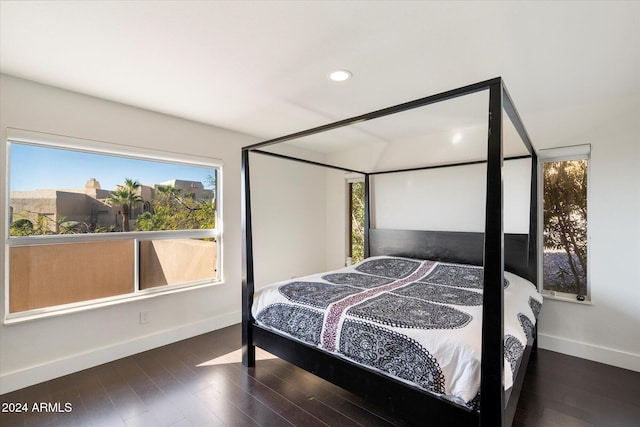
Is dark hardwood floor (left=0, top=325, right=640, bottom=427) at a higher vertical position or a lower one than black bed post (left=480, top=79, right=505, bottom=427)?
lower

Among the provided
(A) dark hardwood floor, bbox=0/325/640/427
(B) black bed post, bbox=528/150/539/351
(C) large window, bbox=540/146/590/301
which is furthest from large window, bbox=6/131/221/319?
(C) large window, bbox=540/146/590/301

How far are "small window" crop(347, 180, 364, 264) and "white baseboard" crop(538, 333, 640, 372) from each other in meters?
2.31

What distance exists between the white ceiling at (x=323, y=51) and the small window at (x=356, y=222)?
186cm

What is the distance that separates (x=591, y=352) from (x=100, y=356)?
4333 mm

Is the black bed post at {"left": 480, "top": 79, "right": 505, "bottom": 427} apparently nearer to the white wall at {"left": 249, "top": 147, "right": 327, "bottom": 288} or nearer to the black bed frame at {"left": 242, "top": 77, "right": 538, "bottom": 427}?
the black bed frame at {"left": 242, "top": 77, "right": 538, "bottom": 427}

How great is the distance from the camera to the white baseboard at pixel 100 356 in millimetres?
2198

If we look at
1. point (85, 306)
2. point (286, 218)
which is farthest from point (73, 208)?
point (286, 218)

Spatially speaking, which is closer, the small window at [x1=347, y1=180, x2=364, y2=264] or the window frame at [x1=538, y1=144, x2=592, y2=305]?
the window frame at [x1=538, y1=144, x2=592, y2=305]

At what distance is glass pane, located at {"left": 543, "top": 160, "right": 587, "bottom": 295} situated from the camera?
286cm

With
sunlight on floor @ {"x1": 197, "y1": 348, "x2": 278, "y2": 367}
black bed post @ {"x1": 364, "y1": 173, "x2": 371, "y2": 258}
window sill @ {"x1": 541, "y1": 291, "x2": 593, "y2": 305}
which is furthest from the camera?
black bed post @ {"x1": 364, "y1": 173, "x2": 371, "y2": 258}

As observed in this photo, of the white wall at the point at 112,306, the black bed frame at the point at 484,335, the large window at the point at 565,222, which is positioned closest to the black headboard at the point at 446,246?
the black bed frame at the point at 484,335

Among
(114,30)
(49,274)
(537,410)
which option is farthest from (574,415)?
(49,274)

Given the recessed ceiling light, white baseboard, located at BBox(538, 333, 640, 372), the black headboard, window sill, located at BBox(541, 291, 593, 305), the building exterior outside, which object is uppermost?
the recessed ceiling light

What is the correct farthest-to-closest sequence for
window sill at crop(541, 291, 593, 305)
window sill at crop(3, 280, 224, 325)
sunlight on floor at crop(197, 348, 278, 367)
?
window sill at crop(541, 291, 593, 305)
sunlight on floor at crop(197, 348, 278, 367)
window sill at crop(3, 280, 224, 325)
